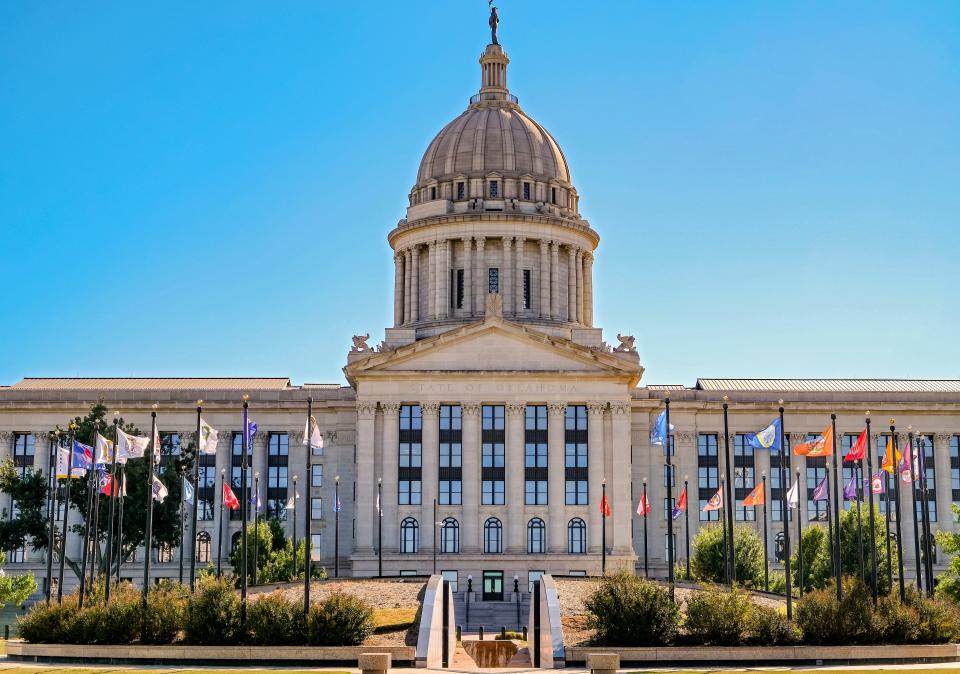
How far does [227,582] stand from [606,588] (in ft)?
50.8

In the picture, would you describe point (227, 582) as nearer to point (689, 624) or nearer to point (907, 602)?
point (689, 624)

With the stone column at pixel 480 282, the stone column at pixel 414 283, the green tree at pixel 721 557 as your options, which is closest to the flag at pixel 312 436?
the green tree at pixel 721 557

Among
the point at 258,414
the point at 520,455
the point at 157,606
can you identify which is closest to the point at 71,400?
the point at 258,414

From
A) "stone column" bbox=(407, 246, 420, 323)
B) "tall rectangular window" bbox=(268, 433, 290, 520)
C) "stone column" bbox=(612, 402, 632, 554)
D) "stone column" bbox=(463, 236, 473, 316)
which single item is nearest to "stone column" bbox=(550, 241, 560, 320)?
"stone column" bbox=(463, 236, 473, 316)

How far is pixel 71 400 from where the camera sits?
108 metres

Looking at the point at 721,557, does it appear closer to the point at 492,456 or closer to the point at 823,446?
the point at 492,456

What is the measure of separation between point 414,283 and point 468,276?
5.12 metres

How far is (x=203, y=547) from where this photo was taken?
10562cm

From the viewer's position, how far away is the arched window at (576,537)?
94.6 metres

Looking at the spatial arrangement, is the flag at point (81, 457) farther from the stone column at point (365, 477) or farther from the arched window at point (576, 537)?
the arched window at point (576, 537)

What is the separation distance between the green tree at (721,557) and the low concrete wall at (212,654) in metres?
37.5

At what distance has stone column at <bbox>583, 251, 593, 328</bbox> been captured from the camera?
11431 cm

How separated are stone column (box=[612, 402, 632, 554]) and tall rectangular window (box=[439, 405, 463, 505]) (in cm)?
1051

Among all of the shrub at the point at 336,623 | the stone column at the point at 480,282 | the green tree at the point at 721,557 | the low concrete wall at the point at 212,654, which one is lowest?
the low concrete wall at the point at 212,654
